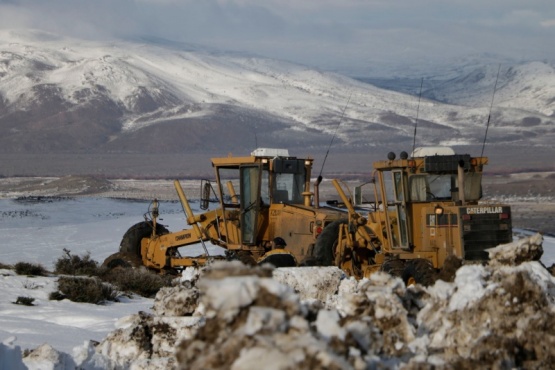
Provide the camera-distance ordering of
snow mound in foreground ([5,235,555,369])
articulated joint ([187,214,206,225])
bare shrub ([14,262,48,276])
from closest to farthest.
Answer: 1. snow mound in foreground ([5,235,555,369])
2. bare shrub ([14,262,48,276])
3. articulated joint ([187,214,206,225])

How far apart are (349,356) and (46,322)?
320 inches

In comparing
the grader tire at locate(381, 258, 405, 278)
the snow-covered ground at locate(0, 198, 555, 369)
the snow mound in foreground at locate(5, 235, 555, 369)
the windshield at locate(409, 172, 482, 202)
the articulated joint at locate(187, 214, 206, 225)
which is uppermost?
the windshield at locate(409, 172, 482, 202)

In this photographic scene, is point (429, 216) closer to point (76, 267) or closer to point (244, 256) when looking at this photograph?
point (244, 256)

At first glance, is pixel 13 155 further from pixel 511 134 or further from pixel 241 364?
pixel 241 364

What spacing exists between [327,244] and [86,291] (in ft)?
15.6

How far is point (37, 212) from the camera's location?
172 ft

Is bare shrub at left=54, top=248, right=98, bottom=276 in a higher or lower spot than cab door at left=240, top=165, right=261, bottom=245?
lower

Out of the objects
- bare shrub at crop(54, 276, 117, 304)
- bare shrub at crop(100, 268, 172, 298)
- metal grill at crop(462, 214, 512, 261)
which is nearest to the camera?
bare shrub at crop(54, 276, 117, 304)

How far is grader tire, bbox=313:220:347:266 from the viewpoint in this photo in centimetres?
1858

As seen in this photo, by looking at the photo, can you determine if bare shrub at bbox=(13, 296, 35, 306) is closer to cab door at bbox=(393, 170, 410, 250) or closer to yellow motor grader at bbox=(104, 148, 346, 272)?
cab door at bbox=(393, 170, 410, 250)

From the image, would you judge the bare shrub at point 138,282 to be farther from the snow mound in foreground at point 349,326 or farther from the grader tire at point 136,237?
the snow mound in foreground at point 349,326

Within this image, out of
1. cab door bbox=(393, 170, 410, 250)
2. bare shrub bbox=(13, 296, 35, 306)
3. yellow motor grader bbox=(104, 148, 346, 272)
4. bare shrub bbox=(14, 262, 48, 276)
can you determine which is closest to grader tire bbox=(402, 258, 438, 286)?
cab door bbox=(393, 170, 410, 250)

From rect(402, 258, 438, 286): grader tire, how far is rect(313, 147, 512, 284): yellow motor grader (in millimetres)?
13

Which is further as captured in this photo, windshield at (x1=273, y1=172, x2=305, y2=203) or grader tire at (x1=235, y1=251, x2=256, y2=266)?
windshield at (x1=273, y1=172, x2=305, y2=203)
